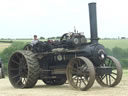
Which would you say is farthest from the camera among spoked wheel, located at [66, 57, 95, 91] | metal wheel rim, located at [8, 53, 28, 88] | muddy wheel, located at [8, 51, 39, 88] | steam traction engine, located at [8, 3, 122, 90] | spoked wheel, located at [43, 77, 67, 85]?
spoked wheel, located at [43, 77, 67, 85]

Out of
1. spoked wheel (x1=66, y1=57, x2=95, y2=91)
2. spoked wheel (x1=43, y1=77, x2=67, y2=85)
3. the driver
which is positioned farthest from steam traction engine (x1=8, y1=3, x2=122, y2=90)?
spoked wheel (x1=43, y1=77, x2=67, y2=85)

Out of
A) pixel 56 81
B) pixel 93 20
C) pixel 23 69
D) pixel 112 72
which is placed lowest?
pixel 56 81

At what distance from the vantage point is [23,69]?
50.9 feet

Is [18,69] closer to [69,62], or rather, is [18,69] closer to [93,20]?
[69,62]

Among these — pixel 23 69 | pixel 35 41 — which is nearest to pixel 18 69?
pixel 23 69

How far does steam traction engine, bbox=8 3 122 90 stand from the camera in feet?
45.1

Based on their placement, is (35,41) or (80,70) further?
(35,41)

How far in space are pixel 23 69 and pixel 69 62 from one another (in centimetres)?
252

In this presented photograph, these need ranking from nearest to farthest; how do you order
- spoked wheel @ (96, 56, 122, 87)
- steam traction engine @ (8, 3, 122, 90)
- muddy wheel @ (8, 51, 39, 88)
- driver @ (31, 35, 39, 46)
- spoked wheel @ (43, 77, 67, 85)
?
steam traction engine @ (8, 3, 122, 90) < spoked wheel @ (96, 56, 122, 87) < muddy wheel @ (8, 51, 39, 88) < driver @ (31, 35, 39, 46) < spoked wheel @ (43, 77, 67, 85)

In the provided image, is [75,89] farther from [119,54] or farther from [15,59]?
[119,54]

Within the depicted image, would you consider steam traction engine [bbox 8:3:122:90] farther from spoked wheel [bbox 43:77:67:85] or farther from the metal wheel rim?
spoked wheel [bbox 43:77:67:85]

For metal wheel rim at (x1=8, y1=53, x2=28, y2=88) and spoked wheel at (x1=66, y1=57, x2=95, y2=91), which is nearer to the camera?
spoked wheel at (x1=66, y1=57, x2=95, y2=91)

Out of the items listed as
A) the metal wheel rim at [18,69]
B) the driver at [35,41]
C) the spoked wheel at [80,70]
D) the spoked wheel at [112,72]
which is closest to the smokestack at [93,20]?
the spoked wheel at [112,72]

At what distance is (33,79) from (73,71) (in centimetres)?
187
